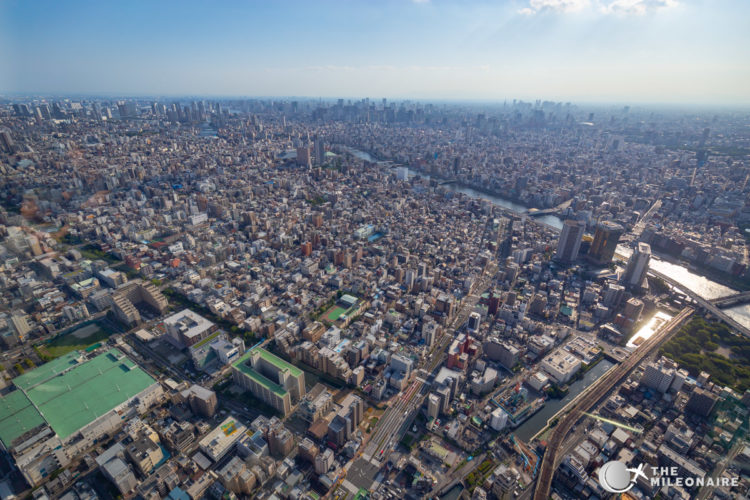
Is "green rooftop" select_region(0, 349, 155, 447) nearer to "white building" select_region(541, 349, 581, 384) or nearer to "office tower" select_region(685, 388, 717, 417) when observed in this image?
"white building" select_region(541, 349, 581, 384)

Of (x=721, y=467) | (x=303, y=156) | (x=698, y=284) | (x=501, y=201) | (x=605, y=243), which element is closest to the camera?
(x=721, y=467)

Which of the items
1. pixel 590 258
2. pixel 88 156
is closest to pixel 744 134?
pixel 590 258

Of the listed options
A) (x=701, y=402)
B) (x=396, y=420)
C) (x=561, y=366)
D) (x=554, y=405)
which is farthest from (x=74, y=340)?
(x=701, y=402)

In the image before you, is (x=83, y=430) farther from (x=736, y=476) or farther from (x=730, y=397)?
(x=730, y=397)

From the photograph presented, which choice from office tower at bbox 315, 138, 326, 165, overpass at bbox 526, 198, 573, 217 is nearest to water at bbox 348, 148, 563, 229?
overpass at bbox 526, 198, 573, 217

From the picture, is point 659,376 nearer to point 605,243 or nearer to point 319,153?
point 605,243

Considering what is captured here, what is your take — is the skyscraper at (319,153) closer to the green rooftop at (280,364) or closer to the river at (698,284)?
the river at (698,284)
